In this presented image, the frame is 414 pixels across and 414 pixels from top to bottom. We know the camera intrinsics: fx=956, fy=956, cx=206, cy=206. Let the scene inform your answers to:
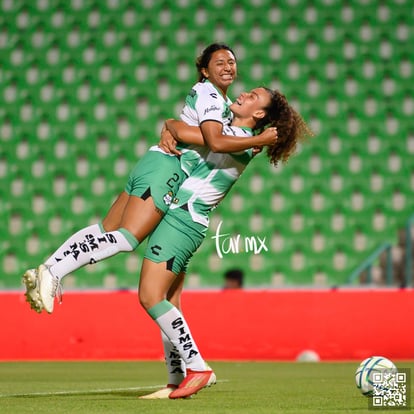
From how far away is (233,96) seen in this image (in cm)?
1241

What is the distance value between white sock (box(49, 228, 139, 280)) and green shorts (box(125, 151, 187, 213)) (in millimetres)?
227

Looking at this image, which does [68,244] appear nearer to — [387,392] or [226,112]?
[226,112]

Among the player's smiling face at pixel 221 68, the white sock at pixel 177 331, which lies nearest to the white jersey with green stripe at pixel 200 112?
the player's smiling face at pixel 221 68

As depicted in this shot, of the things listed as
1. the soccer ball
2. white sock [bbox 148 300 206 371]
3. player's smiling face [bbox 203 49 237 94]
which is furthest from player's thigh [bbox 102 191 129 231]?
the soccer ball

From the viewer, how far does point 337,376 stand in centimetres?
675

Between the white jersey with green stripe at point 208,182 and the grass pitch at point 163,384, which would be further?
the white jersey with green stripe at point 208,182

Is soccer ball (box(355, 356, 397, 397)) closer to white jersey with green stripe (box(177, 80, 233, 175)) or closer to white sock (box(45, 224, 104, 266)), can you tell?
white jersey with green stripe (box(177, 80, 233, 175))

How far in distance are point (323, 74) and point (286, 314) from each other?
4.72 meters

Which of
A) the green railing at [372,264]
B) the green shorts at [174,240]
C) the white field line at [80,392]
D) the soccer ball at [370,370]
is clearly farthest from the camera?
the green railing at [372,264]

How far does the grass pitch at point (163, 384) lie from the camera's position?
3986mm

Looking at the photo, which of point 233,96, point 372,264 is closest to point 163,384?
point 372,264

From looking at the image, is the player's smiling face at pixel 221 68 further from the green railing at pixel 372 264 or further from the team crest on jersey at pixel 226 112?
the green railing at pixel 372 264

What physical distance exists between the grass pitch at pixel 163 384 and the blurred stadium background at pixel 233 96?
11.7 ft

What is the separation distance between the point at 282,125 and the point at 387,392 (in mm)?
1387
